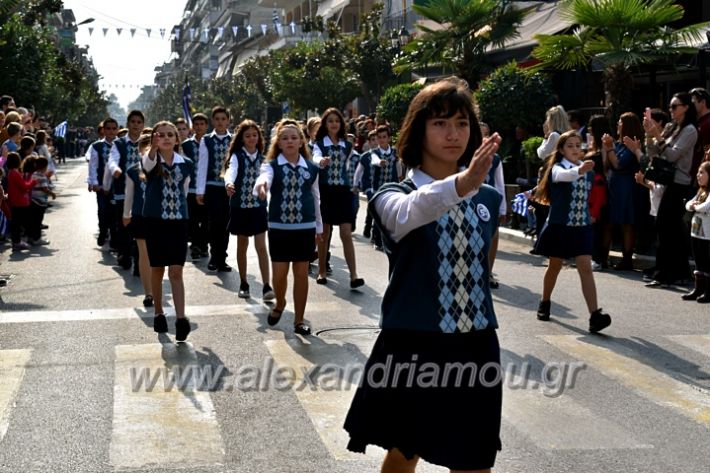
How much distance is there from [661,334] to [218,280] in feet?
17.9

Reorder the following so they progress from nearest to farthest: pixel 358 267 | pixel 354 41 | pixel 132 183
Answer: pixel 132 183, pixel 358 267, pixel 354 41

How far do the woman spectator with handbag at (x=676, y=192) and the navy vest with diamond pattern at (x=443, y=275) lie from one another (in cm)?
869

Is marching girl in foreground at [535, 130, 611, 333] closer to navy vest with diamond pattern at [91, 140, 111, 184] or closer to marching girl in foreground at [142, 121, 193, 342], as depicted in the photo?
marching girl in foreground at [142, 121, 193, 342]

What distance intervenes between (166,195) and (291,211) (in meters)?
1.09

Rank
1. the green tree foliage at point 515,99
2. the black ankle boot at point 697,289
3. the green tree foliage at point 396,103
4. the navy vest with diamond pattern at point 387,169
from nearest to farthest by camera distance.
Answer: the black ankle boot at point 697,289 < the navy vest with diamond pattern at point 387,169 < the green tree foliage at point 515,99 < the green tree foliage at point 396,103

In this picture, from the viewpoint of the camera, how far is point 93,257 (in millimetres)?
15062

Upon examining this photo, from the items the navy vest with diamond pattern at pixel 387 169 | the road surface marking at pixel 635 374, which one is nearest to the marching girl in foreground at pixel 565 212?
the road surface marking at pixel 635 374

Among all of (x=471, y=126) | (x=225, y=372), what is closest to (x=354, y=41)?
(x=225, y=372)

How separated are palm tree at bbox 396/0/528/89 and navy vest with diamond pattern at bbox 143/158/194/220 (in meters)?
14.8

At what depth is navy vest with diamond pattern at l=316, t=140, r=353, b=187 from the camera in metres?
12.8

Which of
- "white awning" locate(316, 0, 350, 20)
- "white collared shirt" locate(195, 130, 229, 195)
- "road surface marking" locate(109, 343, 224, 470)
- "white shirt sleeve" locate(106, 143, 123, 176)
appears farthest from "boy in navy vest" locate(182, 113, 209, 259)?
"white awning" locate(316, 0, 350, 20)

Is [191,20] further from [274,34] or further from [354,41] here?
[354,41]

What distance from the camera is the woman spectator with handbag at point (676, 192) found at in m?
12.2

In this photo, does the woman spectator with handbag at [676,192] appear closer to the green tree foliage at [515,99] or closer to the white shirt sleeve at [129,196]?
the white shirt sleeve at [129,196]
